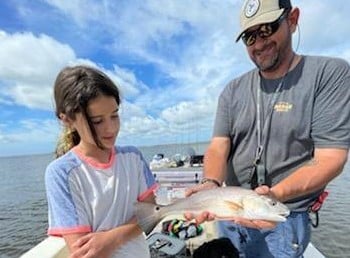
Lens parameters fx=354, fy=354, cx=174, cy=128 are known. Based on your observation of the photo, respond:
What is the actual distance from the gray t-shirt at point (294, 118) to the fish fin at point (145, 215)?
73cm

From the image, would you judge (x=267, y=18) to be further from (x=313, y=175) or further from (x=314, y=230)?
(x=314, y=230)

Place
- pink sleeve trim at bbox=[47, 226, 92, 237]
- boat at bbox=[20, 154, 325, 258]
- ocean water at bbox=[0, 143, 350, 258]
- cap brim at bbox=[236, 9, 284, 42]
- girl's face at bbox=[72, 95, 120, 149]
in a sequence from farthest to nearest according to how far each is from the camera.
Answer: ocean water at bbox=[0, 143, 350, 258]
boat at bbox=[20, 154, 325, 258]
cap brim at bbox=[236, 9, 284, 42]
girl's face at bbox=[72, 95, 120, 149]
pink sleeve trim at bbox=[47, 226, 92, 237]

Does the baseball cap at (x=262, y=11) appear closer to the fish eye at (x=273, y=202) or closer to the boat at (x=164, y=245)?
the fish eye at (x=273, y=202)

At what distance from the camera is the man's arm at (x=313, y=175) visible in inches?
80.6

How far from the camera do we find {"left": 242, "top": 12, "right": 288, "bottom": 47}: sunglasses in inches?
87.2

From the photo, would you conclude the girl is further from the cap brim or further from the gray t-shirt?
the cap brim

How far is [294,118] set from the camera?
7.20ft

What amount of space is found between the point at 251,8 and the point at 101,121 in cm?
120

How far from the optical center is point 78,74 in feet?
6.57

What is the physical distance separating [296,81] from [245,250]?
1.22 m

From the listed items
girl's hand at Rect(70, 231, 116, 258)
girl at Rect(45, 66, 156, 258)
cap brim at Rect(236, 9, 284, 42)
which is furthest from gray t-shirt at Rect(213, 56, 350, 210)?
girl's hand at Rect(70, 231, 116, 258)

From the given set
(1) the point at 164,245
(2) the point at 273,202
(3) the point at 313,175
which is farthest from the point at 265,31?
(1) the point at 164,245

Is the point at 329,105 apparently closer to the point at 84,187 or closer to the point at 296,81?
the point at 296,81

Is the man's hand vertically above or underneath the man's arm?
underneath
